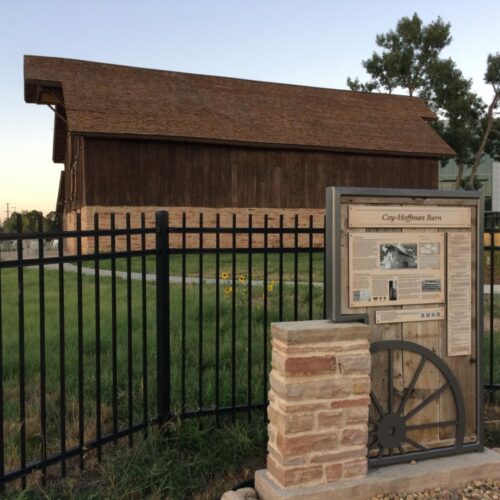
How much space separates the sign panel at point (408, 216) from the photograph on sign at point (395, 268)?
0.08 metres

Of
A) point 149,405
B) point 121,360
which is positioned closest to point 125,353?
point 121,360

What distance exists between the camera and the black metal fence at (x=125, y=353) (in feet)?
12.4

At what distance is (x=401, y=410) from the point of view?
387cm

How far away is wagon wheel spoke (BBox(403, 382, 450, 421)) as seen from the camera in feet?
12.8

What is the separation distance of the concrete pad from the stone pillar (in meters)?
0.06

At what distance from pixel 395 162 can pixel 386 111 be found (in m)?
4.53

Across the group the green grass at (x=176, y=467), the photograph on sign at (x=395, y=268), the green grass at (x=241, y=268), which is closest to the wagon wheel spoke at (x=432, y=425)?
the photograph on sign at (x=395, y=268)

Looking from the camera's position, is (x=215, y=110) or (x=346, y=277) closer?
(x=346, y=277)

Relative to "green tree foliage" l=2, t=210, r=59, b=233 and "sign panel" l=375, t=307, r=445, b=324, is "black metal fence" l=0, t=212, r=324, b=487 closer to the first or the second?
"green tree foliage" l=2, t=210, r=59, b=233

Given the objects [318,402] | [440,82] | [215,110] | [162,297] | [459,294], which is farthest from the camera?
[440,82]

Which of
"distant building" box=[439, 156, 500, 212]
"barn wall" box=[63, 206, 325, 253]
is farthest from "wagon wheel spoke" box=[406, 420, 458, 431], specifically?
"distant building" box=[439, 156, 500, 212]

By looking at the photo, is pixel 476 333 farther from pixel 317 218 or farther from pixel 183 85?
pixel 183 85

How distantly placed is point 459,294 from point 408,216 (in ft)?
2.35

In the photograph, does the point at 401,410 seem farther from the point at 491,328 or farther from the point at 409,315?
the point at 491,328
